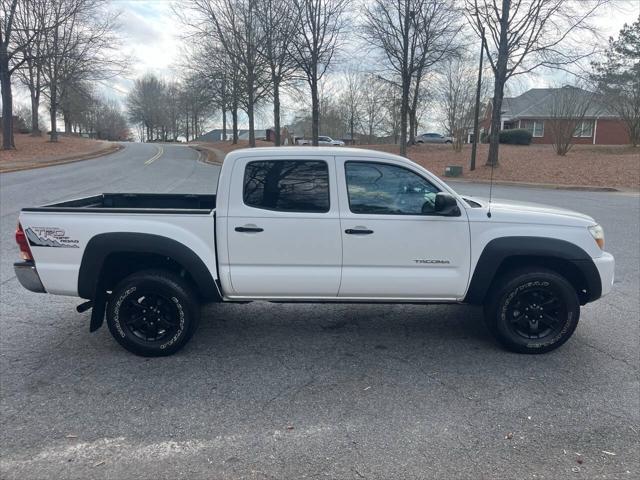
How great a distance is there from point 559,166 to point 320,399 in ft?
79.1

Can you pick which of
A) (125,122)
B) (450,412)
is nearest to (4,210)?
(450,412)

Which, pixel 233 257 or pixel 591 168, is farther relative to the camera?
pixel 591 168

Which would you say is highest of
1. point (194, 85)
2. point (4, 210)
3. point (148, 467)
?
point (194, 85)

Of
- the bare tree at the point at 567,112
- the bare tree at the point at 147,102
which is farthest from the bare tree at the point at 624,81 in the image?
the bare tree at the point at 147,102

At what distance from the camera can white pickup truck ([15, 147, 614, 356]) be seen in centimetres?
390

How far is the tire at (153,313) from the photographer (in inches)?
155

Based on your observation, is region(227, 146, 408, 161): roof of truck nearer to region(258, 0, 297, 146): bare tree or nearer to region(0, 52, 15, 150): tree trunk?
region(258, 0, 297, 146): bare tree

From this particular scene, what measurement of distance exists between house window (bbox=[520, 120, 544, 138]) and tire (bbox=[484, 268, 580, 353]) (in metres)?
47.7

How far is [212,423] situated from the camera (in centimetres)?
308

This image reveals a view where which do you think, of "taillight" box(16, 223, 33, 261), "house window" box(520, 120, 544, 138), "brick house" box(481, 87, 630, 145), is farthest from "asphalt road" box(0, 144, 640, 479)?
"house window" box(520, 120, 544, 138)

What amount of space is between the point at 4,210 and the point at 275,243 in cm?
1021

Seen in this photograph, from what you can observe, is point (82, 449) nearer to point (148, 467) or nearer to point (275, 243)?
point (148, 467)

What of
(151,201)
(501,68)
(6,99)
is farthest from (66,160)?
(151,201)

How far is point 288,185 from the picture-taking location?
13.2 ft
